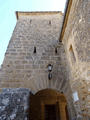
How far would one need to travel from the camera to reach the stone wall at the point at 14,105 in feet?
6.90

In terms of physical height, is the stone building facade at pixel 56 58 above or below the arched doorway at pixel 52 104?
above

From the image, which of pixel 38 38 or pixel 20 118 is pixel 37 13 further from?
pixel 20 118

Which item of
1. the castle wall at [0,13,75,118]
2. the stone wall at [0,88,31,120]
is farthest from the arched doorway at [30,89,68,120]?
the stone wall at [0,88,31,120]

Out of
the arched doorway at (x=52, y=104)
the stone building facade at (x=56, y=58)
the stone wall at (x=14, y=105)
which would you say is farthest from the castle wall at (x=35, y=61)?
the arched doorway at (x=52, y=104)

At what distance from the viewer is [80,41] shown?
8.61ft

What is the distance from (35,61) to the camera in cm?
409

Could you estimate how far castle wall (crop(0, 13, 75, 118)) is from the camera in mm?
3506

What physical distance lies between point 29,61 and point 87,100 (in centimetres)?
270

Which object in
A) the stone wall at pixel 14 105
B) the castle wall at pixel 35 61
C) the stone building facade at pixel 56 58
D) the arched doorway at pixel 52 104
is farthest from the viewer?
the arched doorway at pixel 52 104

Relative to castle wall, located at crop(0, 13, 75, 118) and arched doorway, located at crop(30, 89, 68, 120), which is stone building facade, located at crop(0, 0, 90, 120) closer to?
castle wall, located at crop(0, 13, 75, 118)

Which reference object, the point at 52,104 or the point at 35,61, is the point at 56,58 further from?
the point at 52,104

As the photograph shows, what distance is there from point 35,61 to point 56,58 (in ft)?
3.23

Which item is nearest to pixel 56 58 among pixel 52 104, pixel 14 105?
pixel 14 105

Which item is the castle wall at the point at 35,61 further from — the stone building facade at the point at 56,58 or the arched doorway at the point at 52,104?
the arched doorway at the point at 52,104
